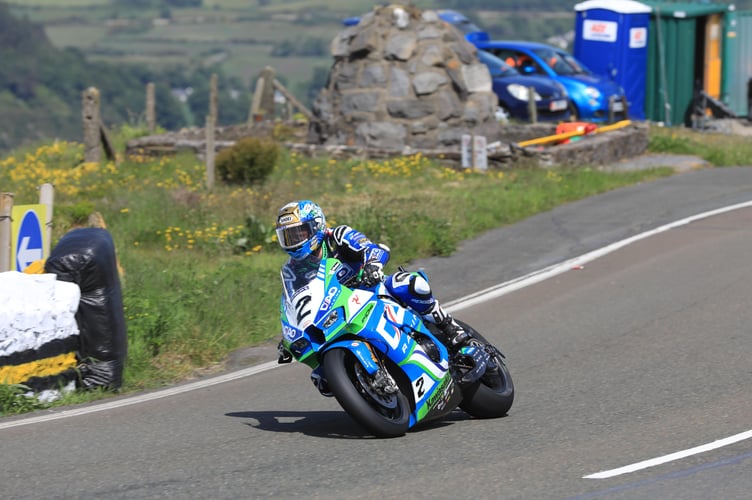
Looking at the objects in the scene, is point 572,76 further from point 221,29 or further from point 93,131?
point 221,29

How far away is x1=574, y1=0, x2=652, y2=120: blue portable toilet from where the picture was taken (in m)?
32.7

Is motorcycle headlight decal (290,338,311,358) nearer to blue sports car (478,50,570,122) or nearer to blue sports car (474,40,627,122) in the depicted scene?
blue sports car (478,50,570,122)

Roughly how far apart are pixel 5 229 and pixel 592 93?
69.9 feet

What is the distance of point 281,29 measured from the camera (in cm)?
14338

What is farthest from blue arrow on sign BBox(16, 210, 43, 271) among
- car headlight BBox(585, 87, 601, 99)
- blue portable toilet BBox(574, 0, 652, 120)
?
blue portable toilet BBox(574, 0, 652, 120)

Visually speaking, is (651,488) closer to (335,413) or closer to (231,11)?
(335,413)

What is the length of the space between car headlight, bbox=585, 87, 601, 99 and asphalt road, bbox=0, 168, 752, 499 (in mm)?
16099

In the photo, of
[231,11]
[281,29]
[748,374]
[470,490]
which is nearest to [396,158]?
[748,374]

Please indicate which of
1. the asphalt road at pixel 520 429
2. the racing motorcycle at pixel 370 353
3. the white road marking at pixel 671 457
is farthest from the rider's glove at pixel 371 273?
the white road marking at pixel 671 457

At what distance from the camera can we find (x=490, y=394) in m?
8.36

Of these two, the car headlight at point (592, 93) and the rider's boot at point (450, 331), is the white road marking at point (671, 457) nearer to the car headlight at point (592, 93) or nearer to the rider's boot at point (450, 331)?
the rider's boot at point (450, 331)

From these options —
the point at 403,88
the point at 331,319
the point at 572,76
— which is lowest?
the point at 572,76

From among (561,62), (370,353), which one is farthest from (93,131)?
(370,353)

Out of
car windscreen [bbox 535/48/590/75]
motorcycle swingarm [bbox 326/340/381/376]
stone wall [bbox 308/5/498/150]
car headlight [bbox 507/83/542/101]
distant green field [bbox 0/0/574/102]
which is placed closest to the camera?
motorcycle swingarm [bbox 326/340/381/376]
